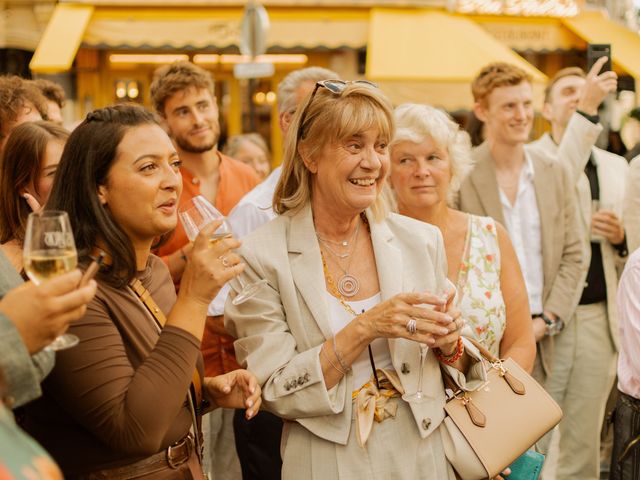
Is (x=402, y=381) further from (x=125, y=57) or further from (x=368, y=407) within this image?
(x=125, y=57)

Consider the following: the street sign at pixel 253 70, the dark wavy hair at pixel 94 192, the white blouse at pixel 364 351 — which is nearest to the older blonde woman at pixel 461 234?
the white blouse at pixel 364 351

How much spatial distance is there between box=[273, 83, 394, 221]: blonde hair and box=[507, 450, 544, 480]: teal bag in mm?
1109

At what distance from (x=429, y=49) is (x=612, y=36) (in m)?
4.10

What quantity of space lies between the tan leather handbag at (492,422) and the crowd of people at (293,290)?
52 mm

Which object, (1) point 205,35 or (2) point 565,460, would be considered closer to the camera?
(2) point 565,460

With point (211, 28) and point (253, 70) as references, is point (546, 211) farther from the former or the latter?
point (211, 28)

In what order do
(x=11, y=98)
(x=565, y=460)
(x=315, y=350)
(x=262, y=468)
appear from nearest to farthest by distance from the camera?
1. (x=315, y=350)
2. (x=262, y=468)
3. (x=11, y=98)
4. (x=565, y=460)

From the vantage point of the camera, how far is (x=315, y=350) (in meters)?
2.91

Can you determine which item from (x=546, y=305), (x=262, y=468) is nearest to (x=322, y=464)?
(x=262, y=468)

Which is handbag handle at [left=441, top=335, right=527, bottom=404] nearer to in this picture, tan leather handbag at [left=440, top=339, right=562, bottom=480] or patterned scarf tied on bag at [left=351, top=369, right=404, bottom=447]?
tan leather handbag at [left=440, top=339, right=562, bottom=480]

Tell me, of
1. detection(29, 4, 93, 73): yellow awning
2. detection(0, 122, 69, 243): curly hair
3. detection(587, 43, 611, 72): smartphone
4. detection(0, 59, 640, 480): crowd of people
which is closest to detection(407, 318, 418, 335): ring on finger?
detection(0, 59, 640, 480): crowd of people

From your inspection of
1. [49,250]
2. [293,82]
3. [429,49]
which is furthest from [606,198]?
[429,49]

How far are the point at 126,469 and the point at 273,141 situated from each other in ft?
36.1

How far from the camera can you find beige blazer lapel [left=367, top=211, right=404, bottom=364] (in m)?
3.04
